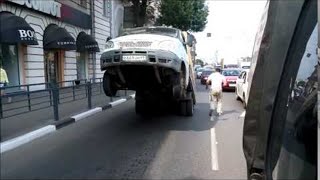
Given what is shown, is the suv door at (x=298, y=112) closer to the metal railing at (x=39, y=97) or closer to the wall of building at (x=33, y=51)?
the metal railing at (x=39, y=97)

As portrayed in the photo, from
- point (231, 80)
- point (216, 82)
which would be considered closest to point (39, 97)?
point (216, 82)

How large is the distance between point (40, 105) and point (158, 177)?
6476 millimetres

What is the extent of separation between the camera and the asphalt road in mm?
6559

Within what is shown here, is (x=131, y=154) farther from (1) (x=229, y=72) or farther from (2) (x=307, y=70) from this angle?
(1) (x=229, y=72)

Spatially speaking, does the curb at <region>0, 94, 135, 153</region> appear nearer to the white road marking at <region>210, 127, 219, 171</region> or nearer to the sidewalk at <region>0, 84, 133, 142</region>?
the sidewalk at <region>0, 84, 133, 142</region>

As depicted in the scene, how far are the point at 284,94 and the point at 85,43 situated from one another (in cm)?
2594

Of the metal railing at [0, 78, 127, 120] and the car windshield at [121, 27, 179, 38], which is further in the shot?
the car windshield at [121, 27, 179, 38]

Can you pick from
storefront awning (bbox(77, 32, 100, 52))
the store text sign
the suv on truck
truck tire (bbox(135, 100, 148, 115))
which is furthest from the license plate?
storefront awning (bbox(77, 32, 100, 52))

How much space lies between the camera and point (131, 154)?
7895 mm

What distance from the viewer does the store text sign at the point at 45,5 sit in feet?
64.2

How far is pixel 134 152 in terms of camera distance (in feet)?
26.5

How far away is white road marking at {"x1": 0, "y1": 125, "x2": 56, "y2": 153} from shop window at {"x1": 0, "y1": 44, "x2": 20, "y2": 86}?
9235 mm

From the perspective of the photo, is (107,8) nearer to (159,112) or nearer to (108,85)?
(159,112)

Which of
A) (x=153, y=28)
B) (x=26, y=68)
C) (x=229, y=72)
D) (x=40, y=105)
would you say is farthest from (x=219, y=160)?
(x=229, y=72)
